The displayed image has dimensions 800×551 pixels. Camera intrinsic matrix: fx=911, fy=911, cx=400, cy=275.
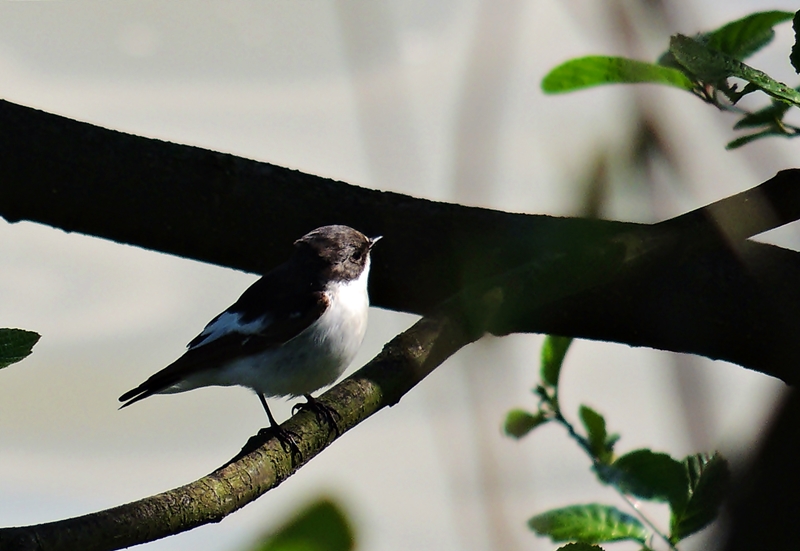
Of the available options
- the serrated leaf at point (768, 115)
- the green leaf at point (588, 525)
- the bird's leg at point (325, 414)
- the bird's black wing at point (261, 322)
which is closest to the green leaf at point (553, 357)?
the green leaf at point (588, 525)

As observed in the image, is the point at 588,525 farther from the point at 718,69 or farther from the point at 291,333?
the point at 291,333

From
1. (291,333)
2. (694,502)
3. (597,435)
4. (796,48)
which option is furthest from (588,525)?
(291,333)

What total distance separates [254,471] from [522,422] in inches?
27.7

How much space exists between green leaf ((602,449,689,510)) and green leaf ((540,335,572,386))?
0.59 meters

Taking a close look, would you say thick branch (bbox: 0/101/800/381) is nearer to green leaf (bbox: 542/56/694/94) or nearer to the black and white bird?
the black and white bird

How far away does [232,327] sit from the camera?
3109 mm

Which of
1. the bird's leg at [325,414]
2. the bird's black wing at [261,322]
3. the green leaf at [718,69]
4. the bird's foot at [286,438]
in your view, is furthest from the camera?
the bird's black wing at [261,322]

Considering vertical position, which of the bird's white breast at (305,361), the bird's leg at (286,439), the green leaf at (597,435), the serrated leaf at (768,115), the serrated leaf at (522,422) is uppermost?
the bird's white breast at (305,361)

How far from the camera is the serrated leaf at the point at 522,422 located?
2229mm

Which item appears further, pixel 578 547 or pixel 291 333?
A: pixel 291 333

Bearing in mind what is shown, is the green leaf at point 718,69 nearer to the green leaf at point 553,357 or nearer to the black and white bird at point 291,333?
the green leaf at point 553,357

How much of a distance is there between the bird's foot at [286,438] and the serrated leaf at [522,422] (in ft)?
1.81

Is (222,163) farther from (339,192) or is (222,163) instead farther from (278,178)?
(339,192)

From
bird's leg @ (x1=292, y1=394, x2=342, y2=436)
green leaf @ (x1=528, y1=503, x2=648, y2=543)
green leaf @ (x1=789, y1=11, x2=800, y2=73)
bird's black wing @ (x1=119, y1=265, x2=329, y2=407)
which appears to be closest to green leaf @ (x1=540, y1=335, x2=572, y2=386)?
green leaf @ (x1=528, y1=503, x2=648, y2=543)
